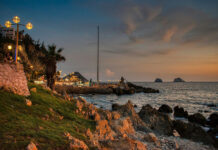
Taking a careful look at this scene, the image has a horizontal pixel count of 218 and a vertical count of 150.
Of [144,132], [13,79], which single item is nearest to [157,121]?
[144,132]

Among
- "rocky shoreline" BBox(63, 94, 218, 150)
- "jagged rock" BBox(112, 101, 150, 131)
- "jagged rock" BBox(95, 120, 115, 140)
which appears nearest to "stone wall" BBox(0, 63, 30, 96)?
"rocky shoreline" BBox(63, 94, 218, 150)

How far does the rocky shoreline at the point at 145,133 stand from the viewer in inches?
316

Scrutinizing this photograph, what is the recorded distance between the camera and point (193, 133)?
1263 cm

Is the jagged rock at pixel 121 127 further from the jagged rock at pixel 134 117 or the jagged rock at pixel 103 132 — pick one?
the jagged rock at pixel 134 117

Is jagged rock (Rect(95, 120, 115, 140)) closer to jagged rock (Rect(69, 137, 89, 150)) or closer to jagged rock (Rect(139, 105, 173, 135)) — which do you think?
jagged rock (Rect(69, 137, 89, 150))

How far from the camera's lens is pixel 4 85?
9227mm

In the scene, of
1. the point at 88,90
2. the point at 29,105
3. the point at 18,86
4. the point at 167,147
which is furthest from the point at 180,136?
the point at 88,90

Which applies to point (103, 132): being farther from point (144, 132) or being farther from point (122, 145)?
point (144, 132)

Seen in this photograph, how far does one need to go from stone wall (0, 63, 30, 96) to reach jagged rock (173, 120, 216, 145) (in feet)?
46.0

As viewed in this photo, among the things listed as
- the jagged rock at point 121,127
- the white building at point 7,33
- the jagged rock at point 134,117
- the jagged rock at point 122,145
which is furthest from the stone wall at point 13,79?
the white building at point 7,33

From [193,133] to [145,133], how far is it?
4.42 m

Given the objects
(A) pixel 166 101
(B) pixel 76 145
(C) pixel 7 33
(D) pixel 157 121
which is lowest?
(A) pixel 166 101

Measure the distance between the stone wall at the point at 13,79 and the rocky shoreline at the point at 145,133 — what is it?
486 centimetres

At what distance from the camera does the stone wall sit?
931cm
